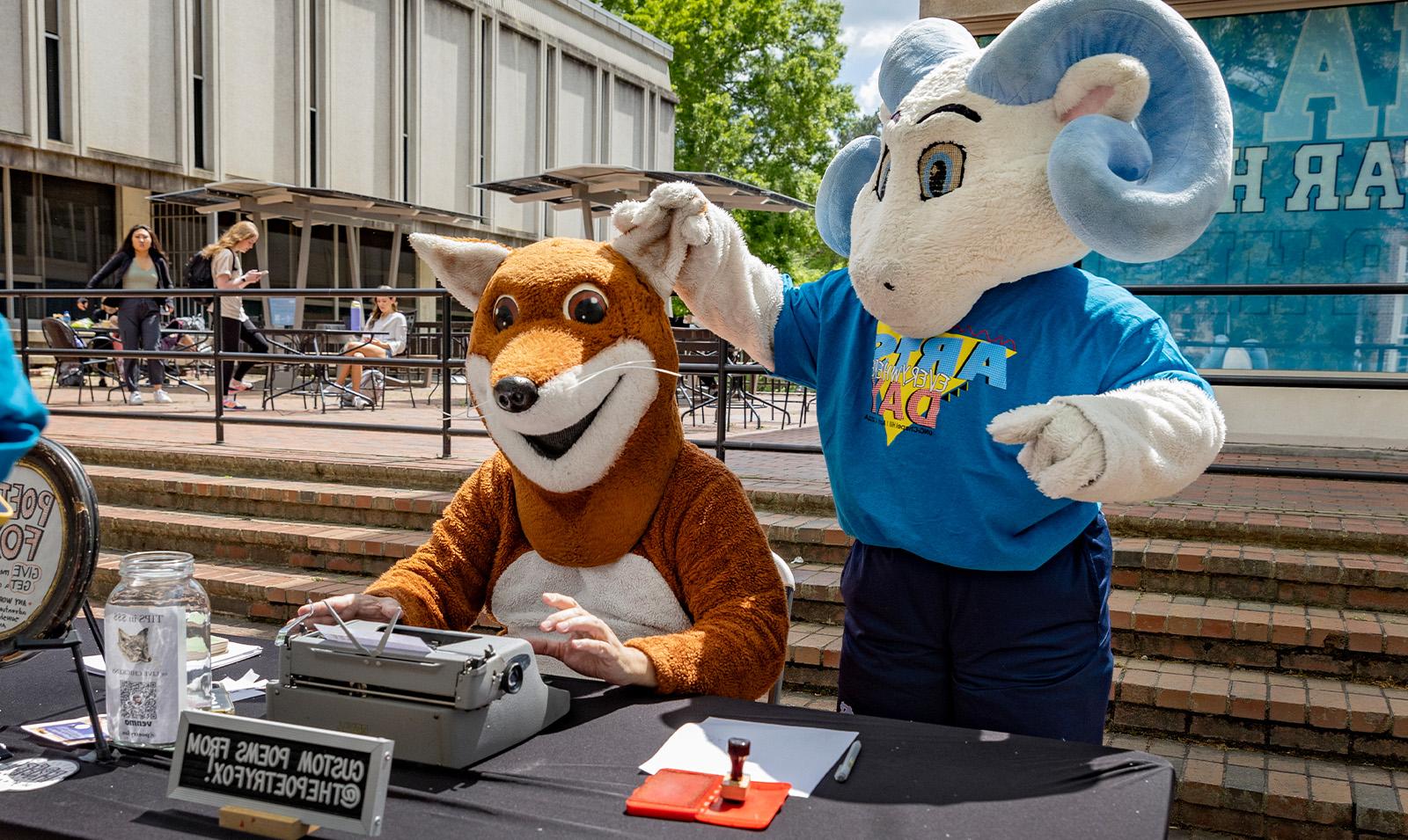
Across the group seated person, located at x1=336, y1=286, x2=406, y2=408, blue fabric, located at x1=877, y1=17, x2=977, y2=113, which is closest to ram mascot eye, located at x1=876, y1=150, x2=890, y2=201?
blue fabric, located at x1=877, y1=17, x2=977, y2=113

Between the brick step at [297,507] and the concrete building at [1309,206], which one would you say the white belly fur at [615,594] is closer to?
the brick step at [297,507]

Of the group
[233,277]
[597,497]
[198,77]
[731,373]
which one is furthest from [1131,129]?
[198,77]

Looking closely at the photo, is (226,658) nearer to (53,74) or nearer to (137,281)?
(137,281)

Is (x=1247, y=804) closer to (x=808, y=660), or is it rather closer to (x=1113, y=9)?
(x=808, y=660)

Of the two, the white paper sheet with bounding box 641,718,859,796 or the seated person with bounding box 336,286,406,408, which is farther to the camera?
the seated person with bounding box 336,286,406,408

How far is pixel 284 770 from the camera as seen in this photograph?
4.26 feet

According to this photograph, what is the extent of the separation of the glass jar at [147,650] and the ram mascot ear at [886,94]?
133 centimetres

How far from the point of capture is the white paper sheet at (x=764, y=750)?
1471 millimetres

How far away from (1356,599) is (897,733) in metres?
2.79

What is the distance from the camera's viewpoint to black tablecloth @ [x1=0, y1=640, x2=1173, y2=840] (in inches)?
51.6

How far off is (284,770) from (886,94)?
5.07 ft

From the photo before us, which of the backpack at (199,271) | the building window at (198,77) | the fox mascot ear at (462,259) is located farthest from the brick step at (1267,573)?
the building window at (198,77)

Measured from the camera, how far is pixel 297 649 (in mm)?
1567

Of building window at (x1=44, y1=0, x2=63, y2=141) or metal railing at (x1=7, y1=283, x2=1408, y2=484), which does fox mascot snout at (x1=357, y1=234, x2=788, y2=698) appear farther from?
building window at (x1=44, y1=0, x2=63, y2=141)
